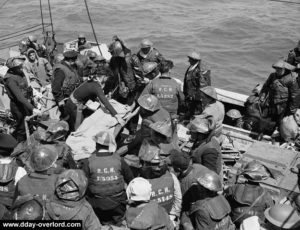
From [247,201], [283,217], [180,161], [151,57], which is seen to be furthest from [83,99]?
[283,217]

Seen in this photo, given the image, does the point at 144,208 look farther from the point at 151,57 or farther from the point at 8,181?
the point at 151,57

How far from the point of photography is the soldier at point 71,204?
14.8 ft

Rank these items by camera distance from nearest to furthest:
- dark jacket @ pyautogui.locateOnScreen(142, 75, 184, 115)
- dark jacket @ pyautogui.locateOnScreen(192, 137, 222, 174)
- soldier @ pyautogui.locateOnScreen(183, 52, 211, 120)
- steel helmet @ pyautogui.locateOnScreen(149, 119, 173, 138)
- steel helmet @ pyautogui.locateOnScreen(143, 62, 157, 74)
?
dark jacket @ pyautogui.locateOnScreen(192, 137, 222, 174) → steel helmet @ pyautogui.locateOnScreen(149, 119, 173, 138) → dark jacket @ pyautogui.locateOnScreen(142, 75, 184, 115) → steel helmet @ pyautogui.locateOnScreen(143, 62, 157, 74) → soldier @ pyautogui.locateOnScreen(183, 52, 211, 120)

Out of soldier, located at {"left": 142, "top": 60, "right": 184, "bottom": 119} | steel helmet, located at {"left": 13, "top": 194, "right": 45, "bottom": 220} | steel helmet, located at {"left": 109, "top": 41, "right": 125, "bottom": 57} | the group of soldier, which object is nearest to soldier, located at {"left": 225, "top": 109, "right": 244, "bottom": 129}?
the group of soldier

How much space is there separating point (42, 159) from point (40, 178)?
21cm

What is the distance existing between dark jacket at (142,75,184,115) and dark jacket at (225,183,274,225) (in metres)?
2.38

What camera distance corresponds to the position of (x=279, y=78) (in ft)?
26.2

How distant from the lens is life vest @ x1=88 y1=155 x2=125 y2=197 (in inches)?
208

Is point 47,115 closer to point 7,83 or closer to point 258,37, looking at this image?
point 7,83

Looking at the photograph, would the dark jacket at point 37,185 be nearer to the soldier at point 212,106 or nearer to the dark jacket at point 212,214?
the dark jacket at point 212,214

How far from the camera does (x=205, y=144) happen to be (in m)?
5.98

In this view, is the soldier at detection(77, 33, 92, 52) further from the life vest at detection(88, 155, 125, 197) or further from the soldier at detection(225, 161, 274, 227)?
the soldier at detection(225, 161, 274, 227)

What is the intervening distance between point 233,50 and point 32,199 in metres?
19.5

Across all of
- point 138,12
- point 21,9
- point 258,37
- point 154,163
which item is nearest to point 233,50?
point 258,37
